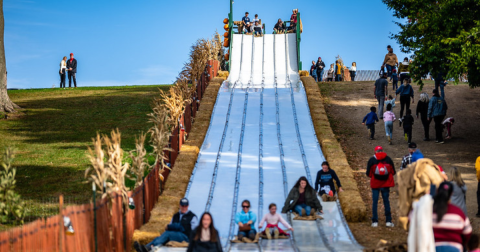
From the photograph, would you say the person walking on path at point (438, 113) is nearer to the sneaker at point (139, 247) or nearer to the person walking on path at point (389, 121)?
the person walking on path at point (389, 121)

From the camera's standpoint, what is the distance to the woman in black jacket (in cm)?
913

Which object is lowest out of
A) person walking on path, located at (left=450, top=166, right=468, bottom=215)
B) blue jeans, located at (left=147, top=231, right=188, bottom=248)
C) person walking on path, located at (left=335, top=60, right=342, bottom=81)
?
blue jeans, located at (left=147, top=231, right=188, bottom=248)

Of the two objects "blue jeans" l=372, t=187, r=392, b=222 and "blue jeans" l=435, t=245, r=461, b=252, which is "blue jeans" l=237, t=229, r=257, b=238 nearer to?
"blue jeans" l=372, t=187, r=392, b=222

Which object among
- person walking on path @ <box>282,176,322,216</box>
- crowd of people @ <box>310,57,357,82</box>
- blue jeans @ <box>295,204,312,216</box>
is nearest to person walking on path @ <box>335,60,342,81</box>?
crowd of people @ <box>310,57,357,82</box>

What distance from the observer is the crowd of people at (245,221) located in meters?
9.22

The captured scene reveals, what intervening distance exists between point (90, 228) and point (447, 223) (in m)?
5.33

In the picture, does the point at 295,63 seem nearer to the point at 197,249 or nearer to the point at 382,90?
the point at 382,90

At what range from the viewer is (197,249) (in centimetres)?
912

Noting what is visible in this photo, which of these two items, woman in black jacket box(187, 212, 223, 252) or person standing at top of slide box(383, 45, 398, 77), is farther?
person standing at top of slide box(383, 45, 398, 77)

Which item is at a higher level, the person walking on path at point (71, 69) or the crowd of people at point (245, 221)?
the person walking on path at point (71, 69)

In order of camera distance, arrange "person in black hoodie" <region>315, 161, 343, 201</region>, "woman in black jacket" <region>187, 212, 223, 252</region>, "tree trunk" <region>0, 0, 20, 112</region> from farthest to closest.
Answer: "tree trunk" <region>0, 0, 20, 112</region>
"person in black hoodie" <region>315, 161, 343, 201</region>
"woman in black jacket" <region>187, 212, 223, 252</region>

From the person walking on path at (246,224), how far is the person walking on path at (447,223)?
485cm

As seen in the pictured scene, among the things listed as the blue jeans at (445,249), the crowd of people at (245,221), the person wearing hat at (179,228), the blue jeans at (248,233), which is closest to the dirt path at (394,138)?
the crowd of people at (245,221)

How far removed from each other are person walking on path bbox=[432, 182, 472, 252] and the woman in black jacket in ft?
10.7
